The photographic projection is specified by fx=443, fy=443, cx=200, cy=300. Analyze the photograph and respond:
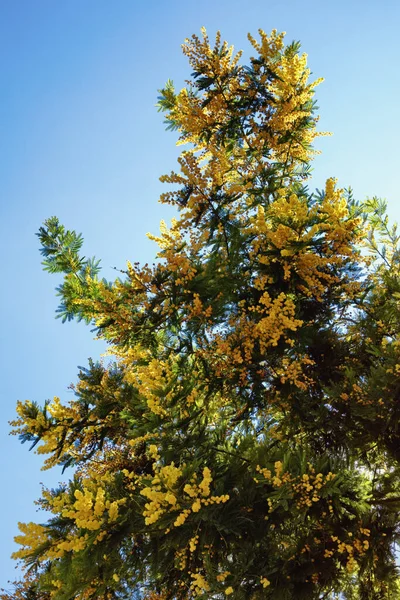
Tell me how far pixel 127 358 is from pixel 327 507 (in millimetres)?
4027

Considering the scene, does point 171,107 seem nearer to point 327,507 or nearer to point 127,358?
point 127,358

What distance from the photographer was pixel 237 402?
8.11m

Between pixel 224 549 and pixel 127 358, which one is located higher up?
pixel 127 358

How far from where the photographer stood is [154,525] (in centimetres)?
552

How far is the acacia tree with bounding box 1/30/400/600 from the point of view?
5414 millimetres

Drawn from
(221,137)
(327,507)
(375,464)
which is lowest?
(327,507)

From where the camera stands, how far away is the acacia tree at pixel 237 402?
5414 millimetres

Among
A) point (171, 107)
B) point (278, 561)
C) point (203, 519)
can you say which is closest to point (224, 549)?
point (278, 561)

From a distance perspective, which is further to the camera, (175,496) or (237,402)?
(237,402)

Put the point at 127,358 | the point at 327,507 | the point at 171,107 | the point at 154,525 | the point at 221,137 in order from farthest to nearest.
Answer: the point at 171,107 < the point at 221,137 < the point at 127,358 < the point at 327,507 < the point at 154,525

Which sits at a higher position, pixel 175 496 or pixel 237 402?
pixel 237 402

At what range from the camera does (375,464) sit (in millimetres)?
7820

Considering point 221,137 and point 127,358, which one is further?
point 221,137

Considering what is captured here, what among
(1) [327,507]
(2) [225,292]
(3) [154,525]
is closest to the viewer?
(3) [154,525]
